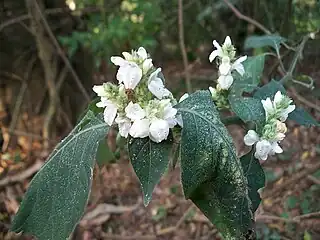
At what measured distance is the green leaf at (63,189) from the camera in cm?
90

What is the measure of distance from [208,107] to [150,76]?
119 millimetres

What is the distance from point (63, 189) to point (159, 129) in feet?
0.72

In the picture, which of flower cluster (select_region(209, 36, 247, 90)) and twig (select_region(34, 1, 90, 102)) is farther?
twig (select_region(34, 1, 90, 102))

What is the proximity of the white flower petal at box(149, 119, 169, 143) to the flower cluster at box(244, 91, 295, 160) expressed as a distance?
0.21m

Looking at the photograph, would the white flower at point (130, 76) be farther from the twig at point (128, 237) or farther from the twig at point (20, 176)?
the twig at point (20, 176)

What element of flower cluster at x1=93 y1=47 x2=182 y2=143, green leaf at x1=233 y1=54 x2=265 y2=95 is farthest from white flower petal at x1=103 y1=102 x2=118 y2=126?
green leaf at x1=233 y1=54 x2=265 y2=95

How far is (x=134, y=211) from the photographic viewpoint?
2410mm

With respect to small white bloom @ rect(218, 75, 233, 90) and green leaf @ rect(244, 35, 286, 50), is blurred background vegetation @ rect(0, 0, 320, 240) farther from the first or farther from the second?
small white bloom @ rect(218, 75, 233, 90)

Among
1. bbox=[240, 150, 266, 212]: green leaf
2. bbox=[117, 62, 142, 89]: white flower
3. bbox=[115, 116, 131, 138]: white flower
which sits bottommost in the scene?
bbox=[240, 150, 266, 212]: green leaf

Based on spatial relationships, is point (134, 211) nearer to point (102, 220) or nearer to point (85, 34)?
point (102, 220)

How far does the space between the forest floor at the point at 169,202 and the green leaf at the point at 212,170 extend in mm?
1044

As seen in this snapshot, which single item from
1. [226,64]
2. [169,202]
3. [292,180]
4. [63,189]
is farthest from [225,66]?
[169,202]

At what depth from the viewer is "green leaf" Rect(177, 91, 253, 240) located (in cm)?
87

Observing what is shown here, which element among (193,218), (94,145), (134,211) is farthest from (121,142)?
(134,211)
